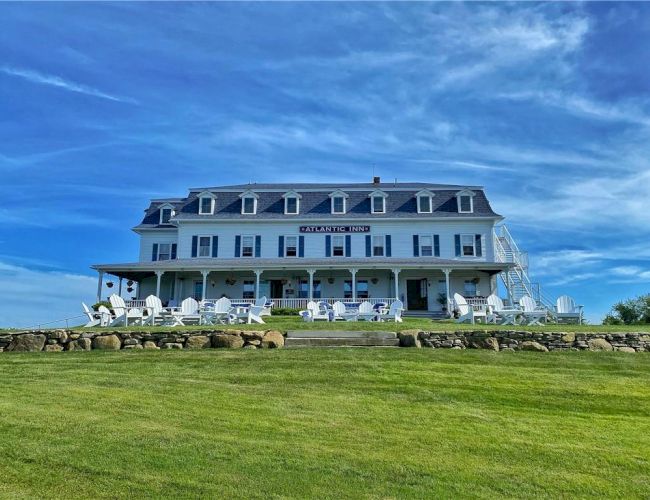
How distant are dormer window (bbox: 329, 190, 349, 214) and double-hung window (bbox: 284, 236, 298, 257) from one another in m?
2.87

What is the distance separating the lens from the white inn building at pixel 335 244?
3064 centimetres

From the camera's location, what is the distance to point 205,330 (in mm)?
13742

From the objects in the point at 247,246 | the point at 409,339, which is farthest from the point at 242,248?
the point at 409,339

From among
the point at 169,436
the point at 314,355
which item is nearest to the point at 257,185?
the point at 314,355

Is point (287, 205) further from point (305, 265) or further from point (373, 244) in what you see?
point (305, 265)

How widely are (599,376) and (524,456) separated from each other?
17.5ft

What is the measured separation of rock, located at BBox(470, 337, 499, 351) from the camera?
1302cm

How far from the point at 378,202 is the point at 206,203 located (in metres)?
10.2

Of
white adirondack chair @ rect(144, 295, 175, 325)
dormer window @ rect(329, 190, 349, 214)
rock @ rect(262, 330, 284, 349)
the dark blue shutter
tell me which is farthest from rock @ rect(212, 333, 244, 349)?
dormer window @ rect(329, 190, 349, 214)

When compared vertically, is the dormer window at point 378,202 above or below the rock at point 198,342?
above

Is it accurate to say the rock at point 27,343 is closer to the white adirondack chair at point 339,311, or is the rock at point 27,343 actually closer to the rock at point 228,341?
the rock at point 228,341

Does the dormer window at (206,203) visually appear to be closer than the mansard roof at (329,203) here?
No

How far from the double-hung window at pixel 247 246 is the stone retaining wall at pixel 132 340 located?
1858 cm

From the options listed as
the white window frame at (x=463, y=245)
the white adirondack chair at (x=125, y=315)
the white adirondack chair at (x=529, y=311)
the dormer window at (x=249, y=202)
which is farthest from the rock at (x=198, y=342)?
the white window frame at (x=463, y=245)
